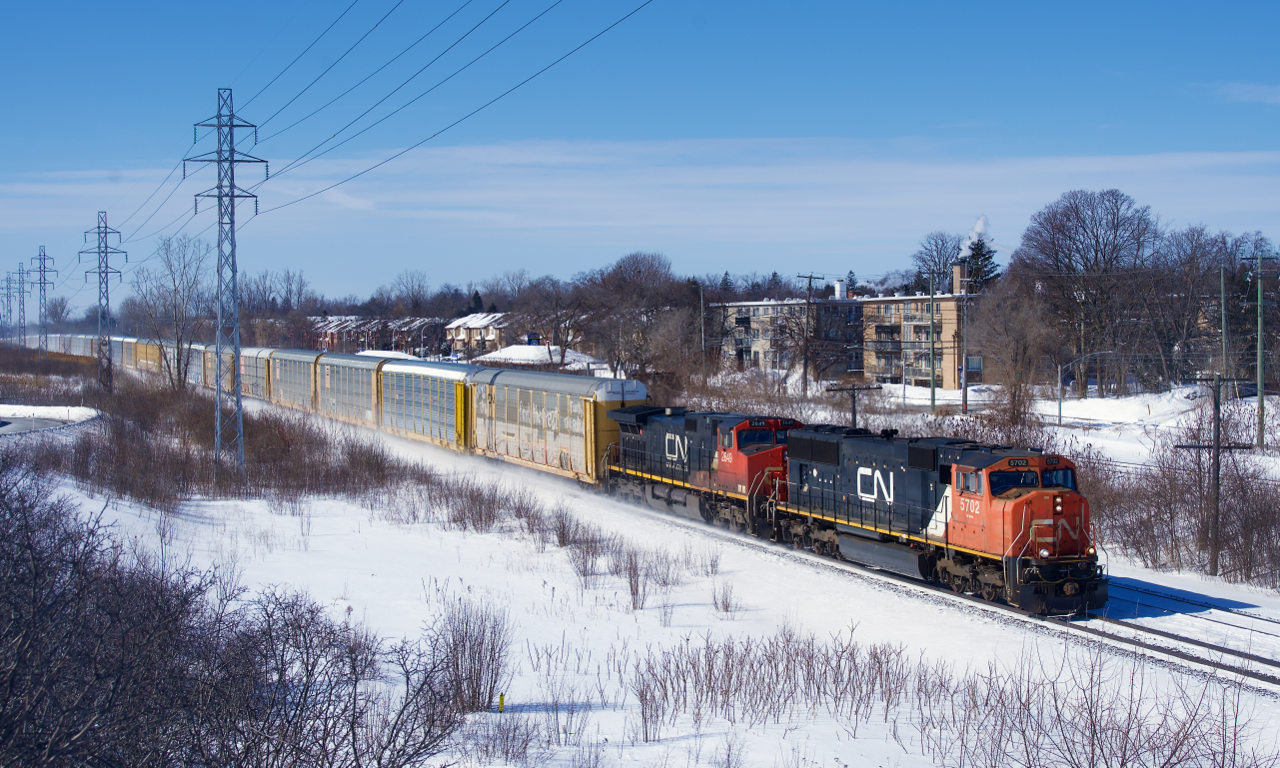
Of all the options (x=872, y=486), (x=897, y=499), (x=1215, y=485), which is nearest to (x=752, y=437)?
(x=872, y=486)

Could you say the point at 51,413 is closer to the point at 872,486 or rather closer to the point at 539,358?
the point at 872,486

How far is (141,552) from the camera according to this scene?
15359mm

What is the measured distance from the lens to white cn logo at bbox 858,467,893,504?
1712 centimetres

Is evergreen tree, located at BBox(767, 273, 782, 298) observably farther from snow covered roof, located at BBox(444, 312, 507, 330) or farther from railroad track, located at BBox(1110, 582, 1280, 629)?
railroad track, located at BBox(1110, 582, 1280, 629)

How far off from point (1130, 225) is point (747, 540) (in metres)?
55.6

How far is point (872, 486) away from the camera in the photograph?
1748cm

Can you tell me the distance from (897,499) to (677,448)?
737 cm

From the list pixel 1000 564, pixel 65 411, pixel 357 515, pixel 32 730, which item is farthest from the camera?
pixel 65 411

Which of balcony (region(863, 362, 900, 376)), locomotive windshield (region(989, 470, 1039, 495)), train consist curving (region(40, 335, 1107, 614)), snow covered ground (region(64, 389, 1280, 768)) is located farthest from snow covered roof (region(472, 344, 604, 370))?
locomotive windshield (region(989, 470, 1039, 495))

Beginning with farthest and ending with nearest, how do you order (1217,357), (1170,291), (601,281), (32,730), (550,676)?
1. (601,281)
2. (1170,291)
3. (1217,357)
4. (550,676)
5. (32,730)

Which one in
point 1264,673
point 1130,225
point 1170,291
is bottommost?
point 1264,673

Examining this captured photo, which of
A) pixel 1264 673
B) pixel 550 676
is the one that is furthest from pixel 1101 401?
pixel 550 676

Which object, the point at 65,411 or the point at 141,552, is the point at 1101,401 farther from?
the point at 65,411

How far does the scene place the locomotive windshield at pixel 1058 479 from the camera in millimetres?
14961
